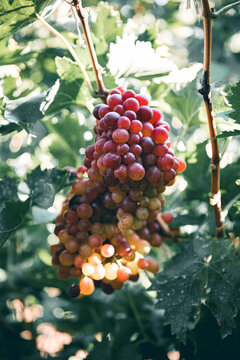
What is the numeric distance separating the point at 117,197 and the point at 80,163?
0.44 m

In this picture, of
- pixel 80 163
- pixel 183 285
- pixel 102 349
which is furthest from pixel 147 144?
pixel 102 349

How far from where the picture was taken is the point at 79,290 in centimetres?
77

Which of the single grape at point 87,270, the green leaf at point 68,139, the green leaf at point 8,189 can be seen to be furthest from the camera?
the green leaf at point 68,139

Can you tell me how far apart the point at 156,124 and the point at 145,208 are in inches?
6.7

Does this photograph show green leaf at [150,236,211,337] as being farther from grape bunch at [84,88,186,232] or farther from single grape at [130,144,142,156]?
single grape at [130,144,142,156]

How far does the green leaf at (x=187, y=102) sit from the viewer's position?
37.5 inches

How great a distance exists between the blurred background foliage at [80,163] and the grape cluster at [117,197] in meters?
0.09

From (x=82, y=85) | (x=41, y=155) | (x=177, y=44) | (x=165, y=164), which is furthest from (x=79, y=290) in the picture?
(x=177, y=44)

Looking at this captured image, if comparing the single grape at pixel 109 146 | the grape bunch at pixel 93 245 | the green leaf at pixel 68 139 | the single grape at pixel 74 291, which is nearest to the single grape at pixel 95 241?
the grape bunch at pixel 93 245

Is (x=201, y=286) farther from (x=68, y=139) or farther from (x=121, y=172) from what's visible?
(x=68, y=139)

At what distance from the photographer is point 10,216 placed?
0.79 metres

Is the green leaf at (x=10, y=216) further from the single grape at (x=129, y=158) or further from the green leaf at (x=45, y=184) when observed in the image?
the single grape at (x=129, y=158)

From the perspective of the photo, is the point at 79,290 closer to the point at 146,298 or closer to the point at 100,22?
the point at 146,298

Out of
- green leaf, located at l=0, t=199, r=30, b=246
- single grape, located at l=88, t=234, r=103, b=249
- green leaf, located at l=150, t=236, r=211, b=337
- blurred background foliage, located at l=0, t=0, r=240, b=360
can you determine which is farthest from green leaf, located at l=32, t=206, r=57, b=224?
green leaf, located at l=150, t=236, r=211, b=337
